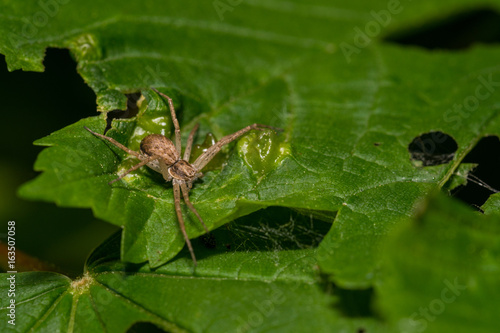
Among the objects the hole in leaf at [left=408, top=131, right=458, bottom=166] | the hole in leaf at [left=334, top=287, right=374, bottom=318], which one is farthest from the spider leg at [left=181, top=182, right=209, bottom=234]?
the hole in leaf at [left=408, top=131, right=458, bottom=166]

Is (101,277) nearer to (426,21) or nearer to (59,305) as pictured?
(59,305)

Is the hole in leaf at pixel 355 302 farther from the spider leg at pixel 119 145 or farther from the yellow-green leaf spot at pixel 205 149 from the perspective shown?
the spider leg at pixel 119 145

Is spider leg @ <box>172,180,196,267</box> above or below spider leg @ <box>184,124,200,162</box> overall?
below

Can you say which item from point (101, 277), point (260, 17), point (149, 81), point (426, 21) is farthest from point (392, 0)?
point (101, 277)

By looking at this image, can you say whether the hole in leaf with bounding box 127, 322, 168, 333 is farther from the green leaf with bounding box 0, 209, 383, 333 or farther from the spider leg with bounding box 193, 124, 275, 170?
the spider leg with bounding box 193, 124, 275, 170

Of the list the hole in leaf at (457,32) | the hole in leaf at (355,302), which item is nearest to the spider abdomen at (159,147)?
the hole in leaf at (355,302)
